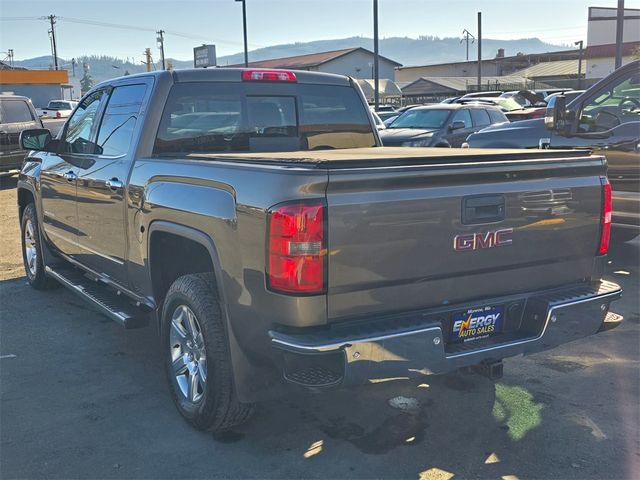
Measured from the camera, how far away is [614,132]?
6.68 metres

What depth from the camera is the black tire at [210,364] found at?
3240 mm

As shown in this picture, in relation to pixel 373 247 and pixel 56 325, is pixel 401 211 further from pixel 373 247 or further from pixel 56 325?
pixel 56 325

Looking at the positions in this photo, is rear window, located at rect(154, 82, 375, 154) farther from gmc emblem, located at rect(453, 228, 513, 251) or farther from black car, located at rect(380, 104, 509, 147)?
black car, located at rect(380, 104, 509, 147)

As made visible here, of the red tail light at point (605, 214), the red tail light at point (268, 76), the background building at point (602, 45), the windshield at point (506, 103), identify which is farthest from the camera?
the background building at point (602, 45)

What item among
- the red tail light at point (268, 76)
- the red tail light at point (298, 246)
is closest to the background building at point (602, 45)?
the red tail light at point (268, 76)

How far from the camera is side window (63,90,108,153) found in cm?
500

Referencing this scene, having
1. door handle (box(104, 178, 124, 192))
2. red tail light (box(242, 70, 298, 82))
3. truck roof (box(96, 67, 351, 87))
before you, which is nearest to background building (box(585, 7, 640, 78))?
truck roof (box(96, 67, 351, 87))

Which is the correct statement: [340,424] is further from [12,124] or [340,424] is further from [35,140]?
[12,124]

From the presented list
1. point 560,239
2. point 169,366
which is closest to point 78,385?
point 169,366

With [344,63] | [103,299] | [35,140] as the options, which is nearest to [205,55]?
[344,63]

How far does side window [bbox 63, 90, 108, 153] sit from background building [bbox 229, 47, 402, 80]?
61.7m

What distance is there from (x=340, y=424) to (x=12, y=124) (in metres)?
13.9

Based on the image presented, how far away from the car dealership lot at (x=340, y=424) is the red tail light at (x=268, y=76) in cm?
218

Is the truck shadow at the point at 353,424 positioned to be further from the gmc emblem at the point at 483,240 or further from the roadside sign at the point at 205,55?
the roadside sign at the point at 205,55
